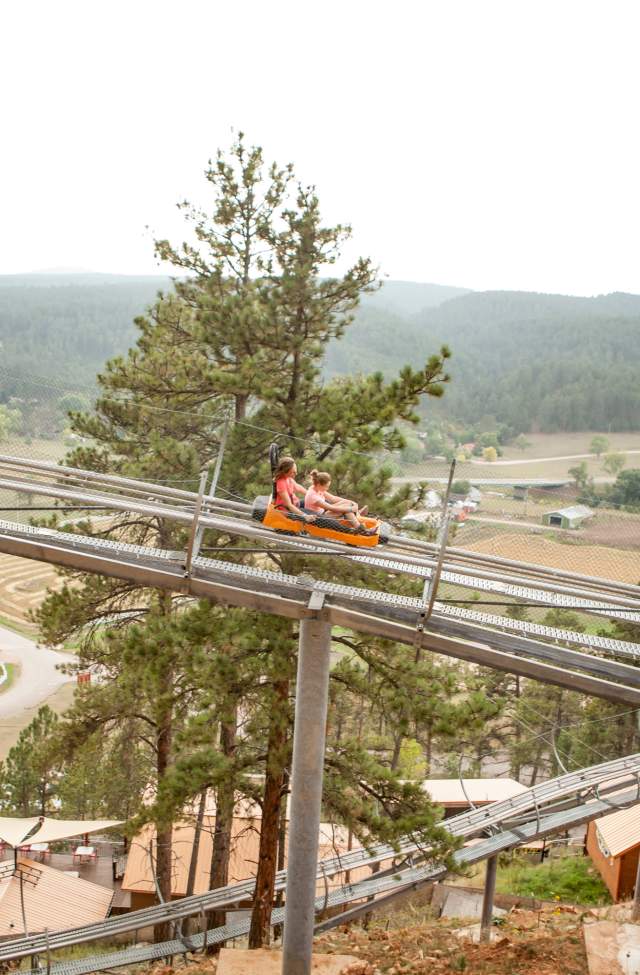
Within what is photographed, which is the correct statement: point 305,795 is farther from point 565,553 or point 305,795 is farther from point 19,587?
point 19,587

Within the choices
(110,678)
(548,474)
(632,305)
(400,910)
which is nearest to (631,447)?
(548,474)

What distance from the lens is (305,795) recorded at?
7.76 metres

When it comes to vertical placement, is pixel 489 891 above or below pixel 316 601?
below

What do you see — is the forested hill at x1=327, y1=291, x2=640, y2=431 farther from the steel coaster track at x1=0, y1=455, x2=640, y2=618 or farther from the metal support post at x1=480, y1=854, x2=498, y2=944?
the metal support post at x1=480, y1=854, x2=498, y2=944

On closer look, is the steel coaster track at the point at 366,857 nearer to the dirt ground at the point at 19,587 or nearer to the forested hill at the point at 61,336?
the forested hill at the point at 61,336

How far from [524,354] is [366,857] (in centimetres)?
7447

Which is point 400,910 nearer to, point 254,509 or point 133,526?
point 133,526

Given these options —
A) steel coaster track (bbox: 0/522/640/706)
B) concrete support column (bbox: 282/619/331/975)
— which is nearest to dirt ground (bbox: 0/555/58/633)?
steel coaster track (bbox: 0/522/640/706)

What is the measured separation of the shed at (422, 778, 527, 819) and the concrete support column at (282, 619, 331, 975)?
15278mm

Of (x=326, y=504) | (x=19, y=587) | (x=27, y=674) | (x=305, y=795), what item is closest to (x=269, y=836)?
(x=305, y=795)

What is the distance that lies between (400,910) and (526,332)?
8687 cm

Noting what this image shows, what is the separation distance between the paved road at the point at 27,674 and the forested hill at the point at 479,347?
19.1 m

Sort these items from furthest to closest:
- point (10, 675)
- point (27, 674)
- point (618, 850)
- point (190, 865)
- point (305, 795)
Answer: point (27, 674) → point (10, 675) → point (190, 865) → point (618, 850) → point (305, 795)

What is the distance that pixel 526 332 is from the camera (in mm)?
98062
